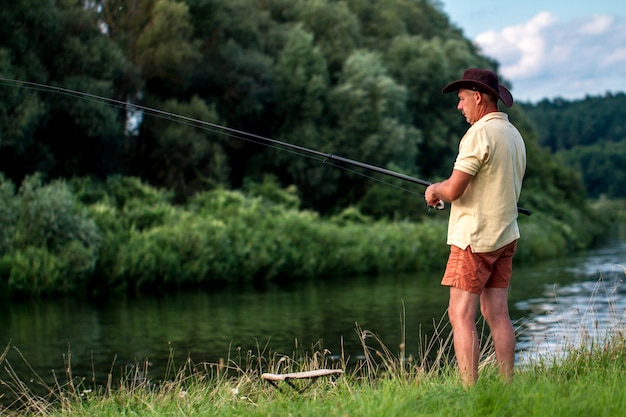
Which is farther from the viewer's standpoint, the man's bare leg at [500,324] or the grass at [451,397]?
the man's bare leg at [500,324]

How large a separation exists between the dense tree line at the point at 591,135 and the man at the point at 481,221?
8629 centimetres

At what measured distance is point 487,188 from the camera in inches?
234

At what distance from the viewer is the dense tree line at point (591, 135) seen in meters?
91.9

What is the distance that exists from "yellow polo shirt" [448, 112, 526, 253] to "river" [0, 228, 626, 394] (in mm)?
2306

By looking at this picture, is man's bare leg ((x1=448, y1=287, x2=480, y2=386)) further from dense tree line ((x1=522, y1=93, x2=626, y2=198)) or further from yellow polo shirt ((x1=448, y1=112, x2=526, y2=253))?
dense tree line ((x1=522, y1=93, x2=626, y2=198))

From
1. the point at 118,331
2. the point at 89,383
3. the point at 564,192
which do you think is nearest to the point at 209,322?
the point at 118,331

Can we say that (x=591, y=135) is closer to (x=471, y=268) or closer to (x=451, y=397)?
(x=471, y=268)

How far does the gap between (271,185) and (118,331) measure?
71.0ft

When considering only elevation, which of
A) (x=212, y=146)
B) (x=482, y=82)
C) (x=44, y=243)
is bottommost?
(x=44, y=243)

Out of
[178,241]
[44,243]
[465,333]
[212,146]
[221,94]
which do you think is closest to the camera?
[465,333]

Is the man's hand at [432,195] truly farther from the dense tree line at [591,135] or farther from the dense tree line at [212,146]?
the dense tree line at [591,135]

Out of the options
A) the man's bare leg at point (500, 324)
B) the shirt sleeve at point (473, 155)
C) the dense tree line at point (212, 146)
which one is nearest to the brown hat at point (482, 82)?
the shirt sleeve at point (473, 155)

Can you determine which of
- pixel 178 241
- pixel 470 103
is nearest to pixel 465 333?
pixel 470 103

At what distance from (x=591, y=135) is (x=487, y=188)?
4425 inches
